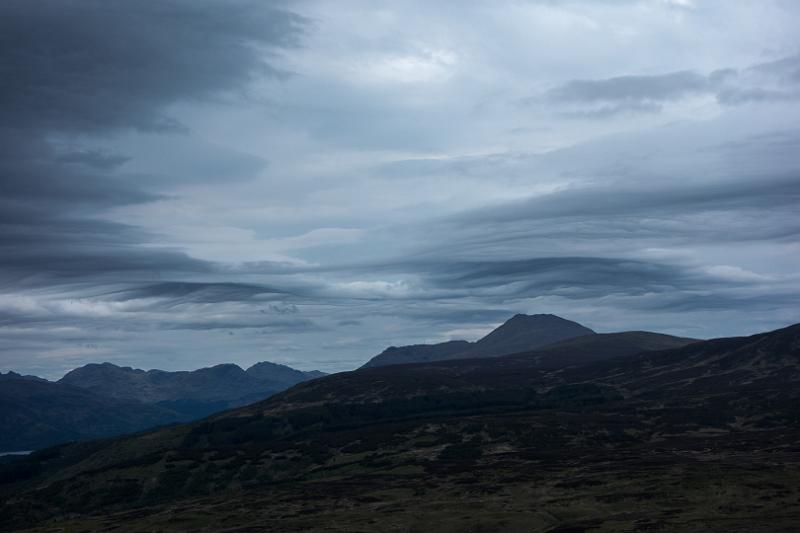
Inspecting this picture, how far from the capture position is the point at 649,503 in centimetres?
9638

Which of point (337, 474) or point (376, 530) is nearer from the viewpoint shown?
point (376, 530)

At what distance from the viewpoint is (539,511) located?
323 feet

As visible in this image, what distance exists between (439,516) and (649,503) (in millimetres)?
26383

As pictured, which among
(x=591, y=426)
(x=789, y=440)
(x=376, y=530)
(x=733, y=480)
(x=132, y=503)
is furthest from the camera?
(x=591, y=426)

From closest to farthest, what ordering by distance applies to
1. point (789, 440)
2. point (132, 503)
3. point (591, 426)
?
point (789, 440), point (132, 503), point (591, 426)

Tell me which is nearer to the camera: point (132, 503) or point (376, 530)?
point (376, 530)

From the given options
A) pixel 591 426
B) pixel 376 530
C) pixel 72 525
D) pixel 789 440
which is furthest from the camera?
pixel 591 426

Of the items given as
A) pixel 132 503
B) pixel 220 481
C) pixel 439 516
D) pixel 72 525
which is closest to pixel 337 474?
pixel 220 481

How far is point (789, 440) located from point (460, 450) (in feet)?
215

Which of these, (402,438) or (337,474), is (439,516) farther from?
(402,438)

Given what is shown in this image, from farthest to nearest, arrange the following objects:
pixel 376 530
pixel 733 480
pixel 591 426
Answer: pixel 591 426
pixel 733 480
pixel 376 530

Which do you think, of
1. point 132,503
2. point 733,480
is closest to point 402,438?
point 132,503

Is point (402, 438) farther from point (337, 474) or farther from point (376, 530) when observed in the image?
point (376, 530)

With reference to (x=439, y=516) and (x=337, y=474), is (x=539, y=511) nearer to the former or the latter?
(x=439, y=516)
